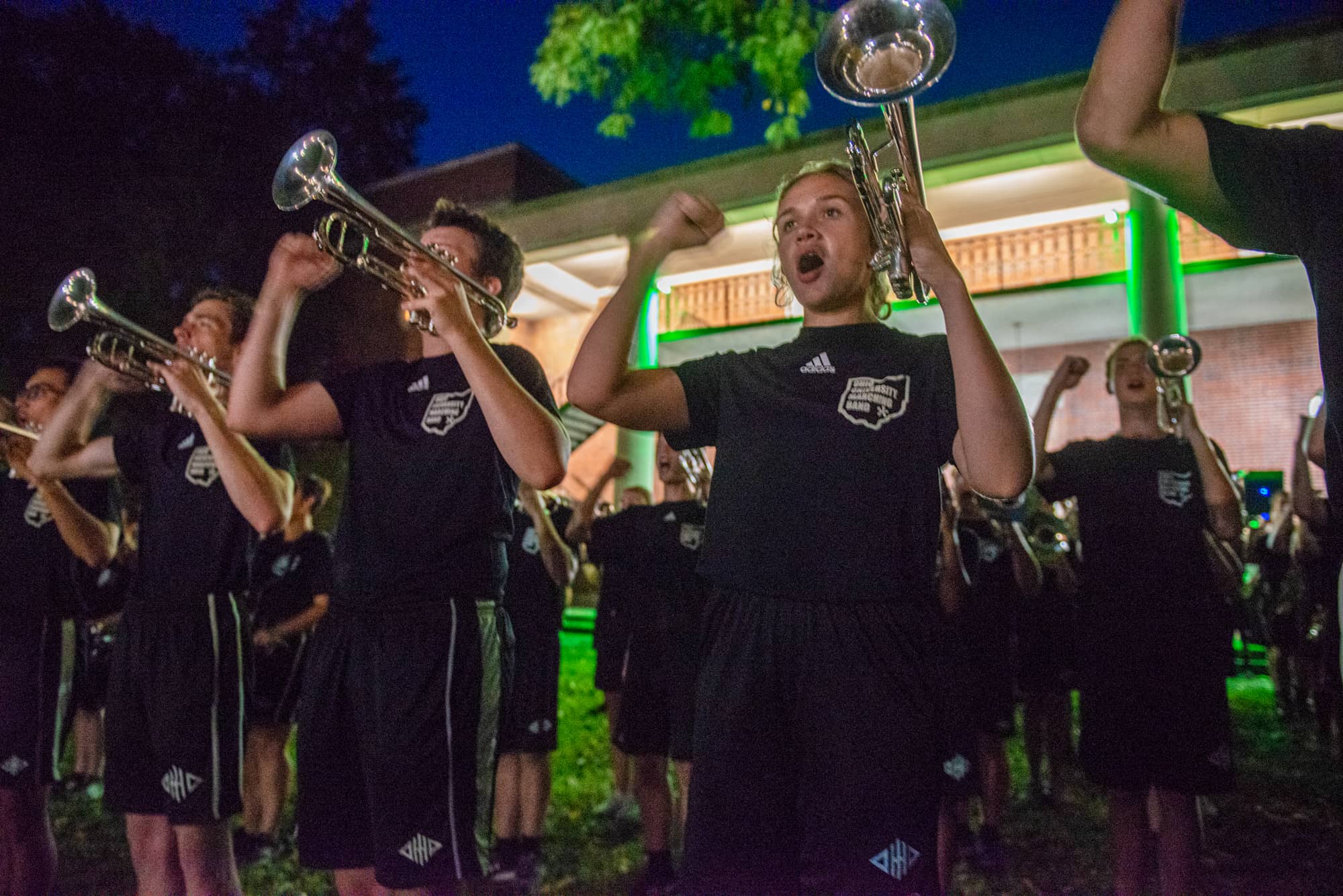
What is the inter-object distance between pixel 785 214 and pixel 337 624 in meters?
1.88

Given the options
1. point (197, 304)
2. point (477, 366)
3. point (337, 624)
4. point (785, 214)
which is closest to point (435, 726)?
point (337, 624)

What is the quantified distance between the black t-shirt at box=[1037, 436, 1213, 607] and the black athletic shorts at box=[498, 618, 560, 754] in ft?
10.4

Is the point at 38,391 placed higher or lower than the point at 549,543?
higher

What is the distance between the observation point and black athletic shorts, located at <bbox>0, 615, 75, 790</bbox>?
3.86 metres

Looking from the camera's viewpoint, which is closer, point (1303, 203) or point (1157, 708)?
point (1303, 203)

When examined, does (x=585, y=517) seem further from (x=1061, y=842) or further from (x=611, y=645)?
(x=1061, y=842)

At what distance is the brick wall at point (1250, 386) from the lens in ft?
51.8

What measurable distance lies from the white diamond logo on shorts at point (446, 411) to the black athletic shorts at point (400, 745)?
58 cm

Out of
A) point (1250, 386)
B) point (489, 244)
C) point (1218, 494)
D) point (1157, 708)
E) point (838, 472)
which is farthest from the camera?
point (1250, 386)

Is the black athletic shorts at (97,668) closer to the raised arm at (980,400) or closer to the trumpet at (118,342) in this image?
the trumpet at (118,342)

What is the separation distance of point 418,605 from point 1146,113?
2252mm

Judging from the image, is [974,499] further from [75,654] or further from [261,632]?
[75,654]

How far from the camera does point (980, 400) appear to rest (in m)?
1.94

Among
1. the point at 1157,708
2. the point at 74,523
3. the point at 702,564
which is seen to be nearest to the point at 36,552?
the point at 74,523
